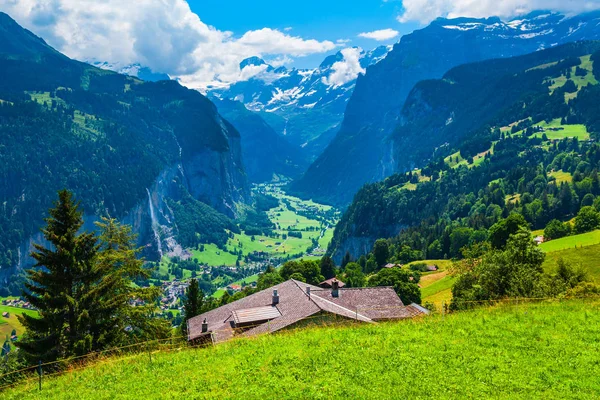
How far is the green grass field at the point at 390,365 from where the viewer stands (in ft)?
73.4

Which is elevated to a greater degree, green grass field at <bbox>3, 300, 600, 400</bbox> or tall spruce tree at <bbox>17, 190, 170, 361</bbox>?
tall spruce tree at <bbox>17, 190, 170, 361</bbox>

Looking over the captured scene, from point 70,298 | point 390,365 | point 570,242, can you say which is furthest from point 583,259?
point 70,298

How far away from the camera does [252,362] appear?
89.5ft

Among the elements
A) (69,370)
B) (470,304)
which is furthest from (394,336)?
(69,370)

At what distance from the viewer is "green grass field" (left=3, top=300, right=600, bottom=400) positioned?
2238 cm

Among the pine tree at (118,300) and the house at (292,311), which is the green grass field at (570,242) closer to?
the house at (292,311)

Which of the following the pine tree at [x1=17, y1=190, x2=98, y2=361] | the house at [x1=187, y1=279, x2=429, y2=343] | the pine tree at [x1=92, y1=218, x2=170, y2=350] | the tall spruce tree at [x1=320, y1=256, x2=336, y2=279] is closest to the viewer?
the pine tree at [x1=17, y1=190, x2=98, y2=361]

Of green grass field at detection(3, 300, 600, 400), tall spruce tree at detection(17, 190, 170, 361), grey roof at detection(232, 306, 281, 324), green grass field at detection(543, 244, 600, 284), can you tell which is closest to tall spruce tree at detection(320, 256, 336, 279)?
green grass field at detection(543, 244, 600, 284)

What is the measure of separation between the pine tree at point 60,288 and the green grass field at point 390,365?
28.7 ft

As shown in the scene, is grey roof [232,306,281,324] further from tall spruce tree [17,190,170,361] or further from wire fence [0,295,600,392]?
tall spruce tree [17,190,170,361]

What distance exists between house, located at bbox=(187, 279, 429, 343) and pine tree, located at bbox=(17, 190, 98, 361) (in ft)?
40.3

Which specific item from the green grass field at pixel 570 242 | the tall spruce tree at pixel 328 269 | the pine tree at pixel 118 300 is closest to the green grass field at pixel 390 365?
the pine tree at pixel 118 300

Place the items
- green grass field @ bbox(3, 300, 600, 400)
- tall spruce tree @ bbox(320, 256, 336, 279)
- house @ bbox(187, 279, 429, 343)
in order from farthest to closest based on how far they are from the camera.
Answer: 1. tall spruce tree @ bbox(320, 256, 336, 279)
2. house @ bbox(187, 279, 429, 343)
3. green grass field @ bbox(3, 300, 600, 400)

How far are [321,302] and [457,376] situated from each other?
27.8m
